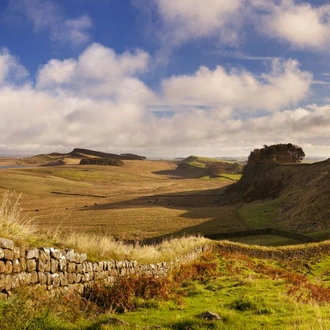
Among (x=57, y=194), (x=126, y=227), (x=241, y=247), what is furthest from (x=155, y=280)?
(x=57, y=194)

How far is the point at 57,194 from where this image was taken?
12750cm

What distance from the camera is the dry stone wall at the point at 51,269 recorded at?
9961mm

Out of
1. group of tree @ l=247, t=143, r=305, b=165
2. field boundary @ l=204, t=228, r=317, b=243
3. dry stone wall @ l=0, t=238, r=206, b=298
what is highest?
group of tree @ l=247, t=143, r=305, b=165

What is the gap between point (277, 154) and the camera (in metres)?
118

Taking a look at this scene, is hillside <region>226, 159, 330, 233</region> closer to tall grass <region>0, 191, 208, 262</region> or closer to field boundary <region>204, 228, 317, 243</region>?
field boundary <region>204, 228, 317, 243</region>

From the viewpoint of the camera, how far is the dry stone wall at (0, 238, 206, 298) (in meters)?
9.96

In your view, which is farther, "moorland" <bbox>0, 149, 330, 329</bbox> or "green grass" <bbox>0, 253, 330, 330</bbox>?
"moorland" <bbox>0, 149, 330, 329</bbox>

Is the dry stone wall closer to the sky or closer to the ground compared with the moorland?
closer to the sky

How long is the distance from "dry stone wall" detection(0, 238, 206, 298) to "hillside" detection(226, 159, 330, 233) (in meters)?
41.3

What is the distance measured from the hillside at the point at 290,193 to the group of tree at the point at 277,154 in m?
9.18

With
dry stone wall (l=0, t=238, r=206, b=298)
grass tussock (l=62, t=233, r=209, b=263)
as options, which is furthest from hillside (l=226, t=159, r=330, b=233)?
dry stone wall (l=0, t=238, r=206, b=298)

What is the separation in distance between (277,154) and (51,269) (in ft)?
379

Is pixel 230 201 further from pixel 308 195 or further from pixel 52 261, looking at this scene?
pixel 52 261

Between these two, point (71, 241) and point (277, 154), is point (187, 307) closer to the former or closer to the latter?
point (71, 241)
